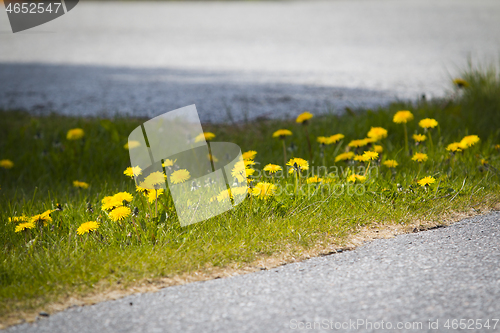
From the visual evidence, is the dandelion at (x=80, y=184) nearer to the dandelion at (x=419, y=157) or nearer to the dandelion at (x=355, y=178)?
the dandelion at (x=355, y=178)

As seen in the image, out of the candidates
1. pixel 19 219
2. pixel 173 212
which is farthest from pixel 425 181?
pixel 19 219

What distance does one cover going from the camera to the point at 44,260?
7.26 feet

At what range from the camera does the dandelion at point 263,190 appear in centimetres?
268

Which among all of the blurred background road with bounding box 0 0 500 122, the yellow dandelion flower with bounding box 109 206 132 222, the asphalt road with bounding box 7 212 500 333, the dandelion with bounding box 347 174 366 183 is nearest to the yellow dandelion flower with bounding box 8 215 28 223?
the yellow dandelion flower with bounding box 109 206 132 222

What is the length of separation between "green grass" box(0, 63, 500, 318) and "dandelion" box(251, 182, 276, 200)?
52mm

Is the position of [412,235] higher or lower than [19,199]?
lower

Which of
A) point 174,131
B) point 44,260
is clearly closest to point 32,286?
point 44,260

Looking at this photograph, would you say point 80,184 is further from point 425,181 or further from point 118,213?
point 425,181

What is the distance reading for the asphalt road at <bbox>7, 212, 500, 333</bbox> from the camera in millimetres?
1688

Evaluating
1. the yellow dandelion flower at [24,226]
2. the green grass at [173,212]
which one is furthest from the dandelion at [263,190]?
the yellow dandelion flower at [24,226]

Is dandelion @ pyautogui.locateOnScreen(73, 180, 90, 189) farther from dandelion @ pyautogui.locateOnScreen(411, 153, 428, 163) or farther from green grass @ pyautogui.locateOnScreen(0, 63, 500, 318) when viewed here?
dandelion @ pyautogui.locateOnScreen(411, 153, 428, 163)

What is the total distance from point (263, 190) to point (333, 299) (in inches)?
39.7

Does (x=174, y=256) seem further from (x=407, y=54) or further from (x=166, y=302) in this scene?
(x=407, y=54)

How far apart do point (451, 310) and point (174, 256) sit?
1.26m
